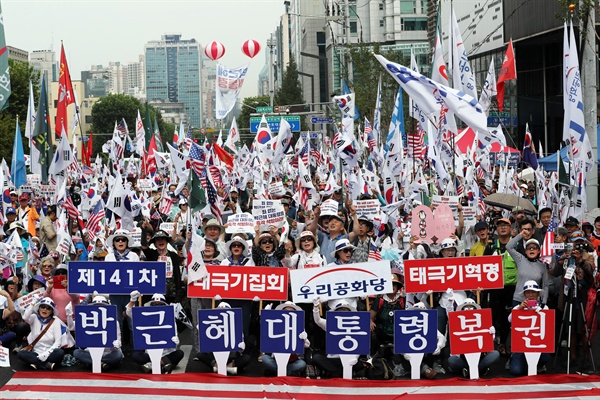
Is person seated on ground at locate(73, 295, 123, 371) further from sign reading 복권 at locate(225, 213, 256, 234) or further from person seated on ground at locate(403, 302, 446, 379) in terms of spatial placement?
person seated on ground at locate(403, 302, 446, 379)

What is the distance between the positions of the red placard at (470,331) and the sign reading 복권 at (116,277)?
10.7 feet

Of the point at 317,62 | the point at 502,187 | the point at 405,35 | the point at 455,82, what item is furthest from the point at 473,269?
the point at 317,62

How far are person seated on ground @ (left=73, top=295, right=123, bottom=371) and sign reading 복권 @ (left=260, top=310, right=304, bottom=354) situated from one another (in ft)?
5.56

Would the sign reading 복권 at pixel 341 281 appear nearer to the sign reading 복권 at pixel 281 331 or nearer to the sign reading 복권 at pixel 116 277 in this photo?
the sign reading 복권 at pixel 281 331

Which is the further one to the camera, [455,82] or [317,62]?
[317,62]

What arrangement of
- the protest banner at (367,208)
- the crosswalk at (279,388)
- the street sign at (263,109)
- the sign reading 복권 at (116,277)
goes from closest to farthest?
the crosswalk at (279,388) < the sign reading 복권 at (116,277) < the protest banner at (367,208) < the street sign at (263,109)

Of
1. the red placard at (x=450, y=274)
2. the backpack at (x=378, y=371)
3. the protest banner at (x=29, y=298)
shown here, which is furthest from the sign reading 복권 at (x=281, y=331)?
the protest banner at (x=29, y=298)

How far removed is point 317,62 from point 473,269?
11248 centimetres

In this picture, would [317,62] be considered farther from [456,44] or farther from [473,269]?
[473,269]

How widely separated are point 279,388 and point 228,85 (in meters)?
23.3

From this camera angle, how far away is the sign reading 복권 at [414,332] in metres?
10.5

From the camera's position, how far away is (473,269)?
427 inches

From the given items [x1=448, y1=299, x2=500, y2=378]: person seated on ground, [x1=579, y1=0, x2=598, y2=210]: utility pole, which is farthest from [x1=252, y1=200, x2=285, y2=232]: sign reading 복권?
[x1=579, y1=0, x2=598, y2=210]: utility pole

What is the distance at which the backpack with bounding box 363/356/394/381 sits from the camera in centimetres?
1064
